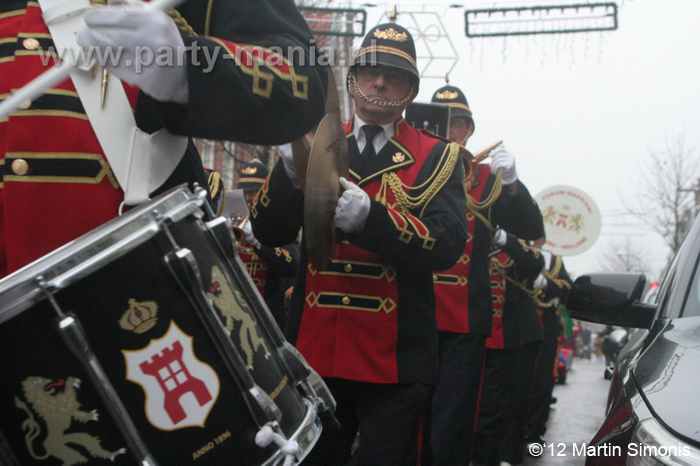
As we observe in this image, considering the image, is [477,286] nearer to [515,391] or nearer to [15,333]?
A: [515,391]

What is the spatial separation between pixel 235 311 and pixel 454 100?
19.4 feet

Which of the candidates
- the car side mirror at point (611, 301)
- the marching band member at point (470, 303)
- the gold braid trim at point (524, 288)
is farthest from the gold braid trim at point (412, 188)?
the gold braid trim at point (524, 288)

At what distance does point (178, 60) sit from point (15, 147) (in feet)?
1.29

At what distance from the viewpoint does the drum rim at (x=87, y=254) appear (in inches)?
57.0

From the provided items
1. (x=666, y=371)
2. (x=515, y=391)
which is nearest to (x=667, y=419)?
(x=666, y=371)

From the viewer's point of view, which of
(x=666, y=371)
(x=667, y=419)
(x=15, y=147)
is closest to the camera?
(x=15, y=147)

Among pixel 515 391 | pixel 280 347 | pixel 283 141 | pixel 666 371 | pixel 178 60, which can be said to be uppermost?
pixel 178 60

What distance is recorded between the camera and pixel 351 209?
3152 mm

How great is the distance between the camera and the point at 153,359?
1505 millimetres

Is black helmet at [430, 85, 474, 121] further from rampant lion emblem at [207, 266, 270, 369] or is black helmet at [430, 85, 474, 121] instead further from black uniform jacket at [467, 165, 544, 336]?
rampant lion emblem at [207, 266, 270, 369]

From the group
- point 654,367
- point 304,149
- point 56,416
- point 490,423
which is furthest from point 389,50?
point 490,423

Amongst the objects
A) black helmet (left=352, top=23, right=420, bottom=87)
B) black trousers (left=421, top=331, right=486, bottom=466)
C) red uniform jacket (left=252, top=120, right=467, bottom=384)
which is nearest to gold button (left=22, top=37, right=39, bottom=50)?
red uniform jacket (left=252, top=120, right=467, bottom=384)

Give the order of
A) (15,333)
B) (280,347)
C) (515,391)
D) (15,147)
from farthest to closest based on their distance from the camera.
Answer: (515,391), (280,347), (15,147), (15,333)

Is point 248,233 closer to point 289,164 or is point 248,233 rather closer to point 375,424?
point 289,164
